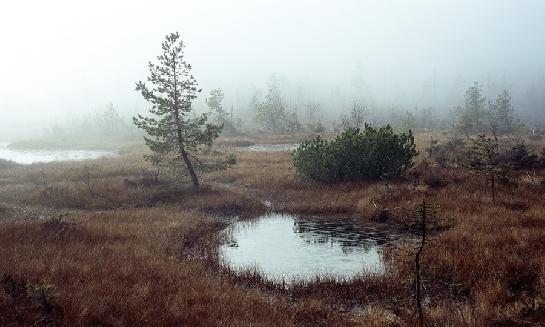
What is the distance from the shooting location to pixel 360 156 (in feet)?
80.2

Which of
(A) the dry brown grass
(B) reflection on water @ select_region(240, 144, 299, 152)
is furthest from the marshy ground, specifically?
(B) reflection on water @ select_region(240, 144, 299, 152)

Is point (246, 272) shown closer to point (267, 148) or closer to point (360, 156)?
point (360, 156)

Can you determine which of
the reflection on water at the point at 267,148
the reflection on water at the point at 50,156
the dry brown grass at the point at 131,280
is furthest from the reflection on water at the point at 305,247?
the reflection on water at the point at 50,156

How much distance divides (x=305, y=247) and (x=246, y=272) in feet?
12.4

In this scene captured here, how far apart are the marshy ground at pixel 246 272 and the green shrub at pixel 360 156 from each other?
100cm

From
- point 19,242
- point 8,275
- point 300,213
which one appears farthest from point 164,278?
point 300,213

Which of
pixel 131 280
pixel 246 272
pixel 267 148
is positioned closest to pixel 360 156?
pixel 246 272

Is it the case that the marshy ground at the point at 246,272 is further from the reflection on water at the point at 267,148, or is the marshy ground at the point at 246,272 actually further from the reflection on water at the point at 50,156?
the reflection on water at the point at 50,156

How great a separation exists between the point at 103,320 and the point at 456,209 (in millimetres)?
14617

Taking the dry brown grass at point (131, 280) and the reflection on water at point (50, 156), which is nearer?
the dry brown grass at point (131, 280)

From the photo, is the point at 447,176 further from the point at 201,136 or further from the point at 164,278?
the point at 164,278

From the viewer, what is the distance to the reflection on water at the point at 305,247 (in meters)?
13.4

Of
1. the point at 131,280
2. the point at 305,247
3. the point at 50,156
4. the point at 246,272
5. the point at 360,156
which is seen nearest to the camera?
the point at 131,280

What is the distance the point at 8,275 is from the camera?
898 centimetres
